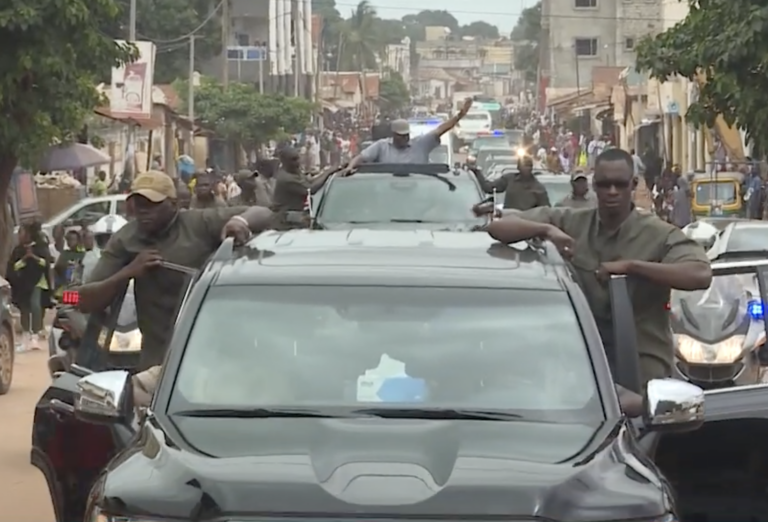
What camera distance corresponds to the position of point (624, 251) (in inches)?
274

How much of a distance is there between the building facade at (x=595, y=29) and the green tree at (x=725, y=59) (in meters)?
67.8

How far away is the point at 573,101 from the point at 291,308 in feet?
246

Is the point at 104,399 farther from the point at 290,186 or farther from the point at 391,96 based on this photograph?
the point at 391,96

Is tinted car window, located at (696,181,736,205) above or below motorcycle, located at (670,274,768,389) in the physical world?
above

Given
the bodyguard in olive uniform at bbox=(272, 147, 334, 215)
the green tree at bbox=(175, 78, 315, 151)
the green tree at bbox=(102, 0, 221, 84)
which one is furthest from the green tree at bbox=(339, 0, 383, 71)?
the bodyguard in olive uniform at bbox=(272, 147, 334, 215)

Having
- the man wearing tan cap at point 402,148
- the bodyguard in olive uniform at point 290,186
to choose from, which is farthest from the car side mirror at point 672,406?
the man wearing tan cap at point 402,148

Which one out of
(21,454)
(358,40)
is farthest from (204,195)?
(358,40)

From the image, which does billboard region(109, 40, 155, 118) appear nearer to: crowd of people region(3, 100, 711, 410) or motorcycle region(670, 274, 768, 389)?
motorcycle region(670, 274, 768, 389)

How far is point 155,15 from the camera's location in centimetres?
6450

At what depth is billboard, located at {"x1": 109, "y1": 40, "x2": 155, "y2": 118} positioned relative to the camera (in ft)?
115

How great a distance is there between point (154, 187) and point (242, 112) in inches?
2056

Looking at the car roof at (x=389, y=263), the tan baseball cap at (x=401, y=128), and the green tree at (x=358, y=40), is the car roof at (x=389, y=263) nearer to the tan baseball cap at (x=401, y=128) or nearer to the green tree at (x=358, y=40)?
the tan baseball cap at (x=401, y=128)

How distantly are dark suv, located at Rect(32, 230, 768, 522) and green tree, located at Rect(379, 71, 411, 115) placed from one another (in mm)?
142456

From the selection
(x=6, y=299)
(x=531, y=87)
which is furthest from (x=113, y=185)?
(x=531, y=87)
